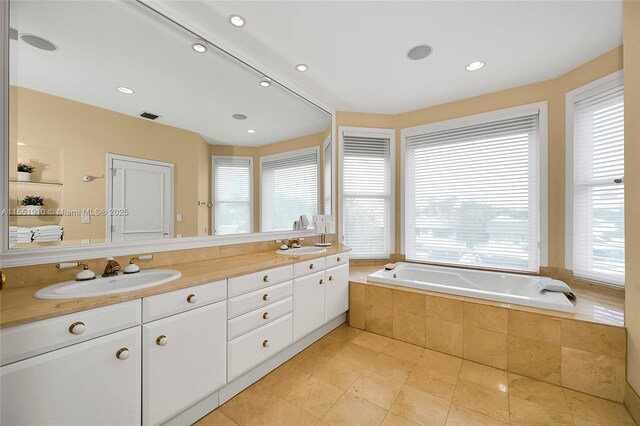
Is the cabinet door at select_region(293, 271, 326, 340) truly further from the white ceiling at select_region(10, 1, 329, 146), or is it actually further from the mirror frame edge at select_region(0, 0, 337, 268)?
the white ceiling at select_region(10, 1, 329, 146)

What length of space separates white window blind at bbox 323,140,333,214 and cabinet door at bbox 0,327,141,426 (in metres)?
2.31

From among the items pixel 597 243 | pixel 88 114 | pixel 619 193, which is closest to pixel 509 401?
pixel 597 243

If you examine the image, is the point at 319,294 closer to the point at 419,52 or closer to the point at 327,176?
the point at 327,176

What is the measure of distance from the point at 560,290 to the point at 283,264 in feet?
7.43

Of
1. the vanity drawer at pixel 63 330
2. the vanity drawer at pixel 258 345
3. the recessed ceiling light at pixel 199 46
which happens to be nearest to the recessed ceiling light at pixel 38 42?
the recessed ceiling light at pixel 199 46

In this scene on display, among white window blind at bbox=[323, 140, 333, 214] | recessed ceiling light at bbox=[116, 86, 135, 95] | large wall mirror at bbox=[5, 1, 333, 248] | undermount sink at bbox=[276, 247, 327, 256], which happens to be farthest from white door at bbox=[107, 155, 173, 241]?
white window blind at bbox=[323, 140, 333, 214]

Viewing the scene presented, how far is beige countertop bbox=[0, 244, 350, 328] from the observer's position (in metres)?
0.91

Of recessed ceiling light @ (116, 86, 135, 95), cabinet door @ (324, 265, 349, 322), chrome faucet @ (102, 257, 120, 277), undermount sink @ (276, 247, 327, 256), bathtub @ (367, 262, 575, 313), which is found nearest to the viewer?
chrome faucet @ (102, 257, 120, 277)

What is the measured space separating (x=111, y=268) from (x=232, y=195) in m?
0.97

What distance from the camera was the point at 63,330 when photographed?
96cm

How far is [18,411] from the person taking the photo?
88 centimetres

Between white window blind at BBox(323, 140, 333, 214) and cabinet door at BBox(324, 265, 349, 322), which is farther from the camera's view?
white window blind at BBox(323, 140, 333, 214)

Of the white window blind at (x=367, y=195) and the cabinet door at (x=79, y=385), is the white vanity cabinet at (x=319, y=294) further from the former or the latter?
the cabinet door at (x=79, y=385)

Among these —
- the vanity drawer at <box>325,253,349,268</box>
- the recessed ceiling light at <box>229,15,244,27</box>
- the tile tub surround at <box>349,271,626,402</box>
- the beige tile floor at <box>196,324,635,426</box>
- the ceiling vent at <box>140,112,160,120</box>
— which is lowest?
the beige tile floor at <box>196,324,635,426</box>
